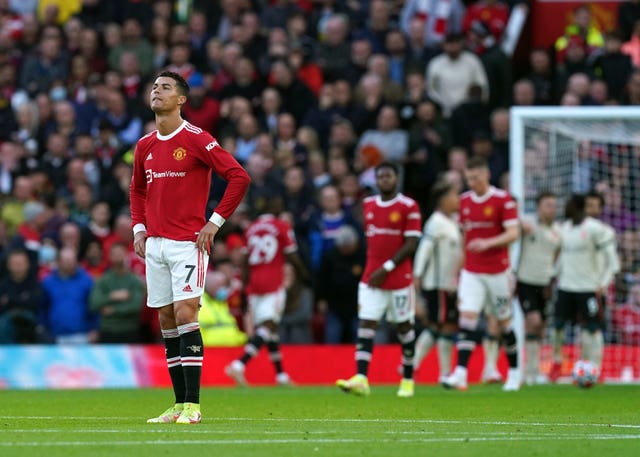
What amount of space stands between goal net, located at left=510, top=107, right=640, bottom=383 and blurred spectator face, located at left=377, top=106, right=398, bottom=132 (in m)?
2.11

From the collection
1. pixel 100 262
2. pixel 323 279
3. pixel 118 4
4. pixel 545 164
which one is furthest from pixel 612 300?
pixel 118 4

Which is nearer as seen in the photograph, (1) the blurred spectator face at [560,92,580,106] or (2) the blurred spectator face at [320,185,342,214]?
(2) the blurred spectator face at [320,185,342,214]

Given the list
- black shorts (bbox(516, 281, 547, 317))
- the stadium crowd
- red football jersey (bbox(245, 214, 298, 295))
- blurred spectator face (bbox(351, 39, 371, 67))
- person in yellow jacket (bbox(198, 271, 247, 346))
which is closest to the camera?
black shorts (bbox(516, 281, 547, 317))

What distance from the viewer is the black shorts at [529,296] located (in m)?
18.8

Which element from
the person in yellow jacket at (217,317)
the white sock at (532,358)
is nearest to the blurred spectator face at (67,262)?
the person in yellow jacket at (217,317)

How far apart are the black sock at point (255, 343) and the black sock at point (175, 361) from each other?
26.7ft

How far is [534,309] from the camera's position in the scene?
1873 cm

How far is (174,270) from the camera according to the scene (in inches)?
403

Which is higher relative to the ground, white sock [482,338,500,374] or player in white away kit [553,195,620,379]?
player in white away kit [553,195,620,379]

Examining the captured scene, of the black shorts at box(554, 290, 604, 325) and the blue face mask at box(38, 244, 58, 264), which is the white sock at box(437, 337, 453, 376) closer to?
the black shorts at box(554, 290, 604, 325)

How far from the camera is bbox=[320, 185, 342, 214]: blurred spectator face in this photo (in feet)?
67.7

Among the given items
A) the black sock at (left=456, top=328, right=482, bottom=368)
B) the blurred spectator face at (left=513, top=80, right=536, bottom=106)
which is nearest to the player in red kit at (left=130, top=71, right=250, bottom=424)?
the black sock at (left=456, top=328, right=482, bottom=368)

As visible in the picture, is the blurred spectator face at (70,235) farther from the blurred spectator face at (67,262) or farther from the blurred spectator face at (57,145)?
the blurred spectator face at (57,145)

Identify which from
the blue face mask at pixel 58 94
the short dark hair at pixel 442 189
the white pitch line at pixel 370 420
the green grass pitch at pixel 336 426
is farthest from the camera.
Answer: the blue face mask at pixel 58 94
